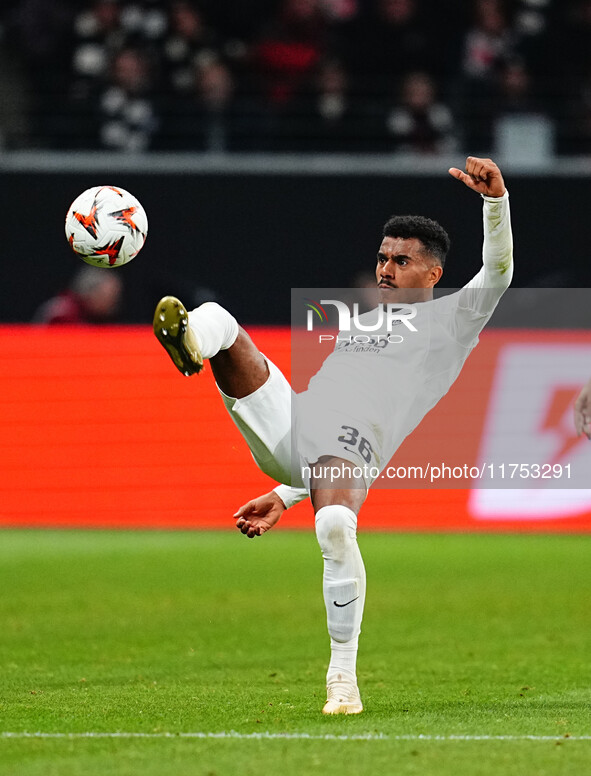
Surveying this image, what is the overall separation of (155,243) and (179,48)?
260cm

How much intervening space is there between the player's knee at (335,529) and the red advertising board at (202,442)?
7271mm

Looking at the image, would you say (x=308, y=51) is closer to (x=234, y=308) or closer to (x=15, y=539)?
(x=234, y=308)

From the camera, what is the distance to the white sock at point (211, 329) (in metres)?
5.60

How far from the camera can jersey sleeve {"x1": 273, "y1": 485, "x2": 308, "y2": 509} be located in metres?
6.27

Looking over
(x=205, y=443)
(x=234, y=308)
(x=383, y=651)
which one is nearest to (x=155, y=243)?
(x=234, y=308)

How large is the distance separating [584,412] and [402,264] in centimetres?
115

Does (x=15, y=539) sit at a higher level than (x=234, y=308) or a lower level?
lower

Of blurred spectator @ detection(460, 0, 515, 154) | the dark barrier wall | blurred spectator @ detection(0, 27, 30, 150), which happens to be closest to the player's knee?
the dark barrier wall

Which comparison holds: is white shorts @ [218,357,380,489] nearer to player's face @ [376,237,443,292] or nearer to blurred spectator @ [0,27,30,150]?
player's face @ [376,237,443,292]

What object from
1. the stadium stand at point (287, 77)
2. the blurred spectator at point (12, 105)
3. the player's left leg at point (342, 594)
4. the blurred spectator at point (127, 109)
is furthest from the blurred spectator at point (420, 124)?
the player's left leg at point (342, 594)

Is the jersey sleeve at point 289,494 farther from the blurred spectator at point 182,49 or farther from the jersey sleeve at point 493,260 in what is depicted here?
the blurred spectator at point 182,49

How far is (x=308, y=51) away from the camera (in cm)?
1695

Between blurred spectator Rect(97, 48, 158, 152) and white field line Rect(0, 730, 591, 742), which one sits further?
blurred spectator Rect(97, 48, 158, 152)

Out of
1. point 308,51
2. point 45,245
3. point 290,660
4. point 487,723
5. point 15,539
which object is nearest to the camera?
point 487,723
